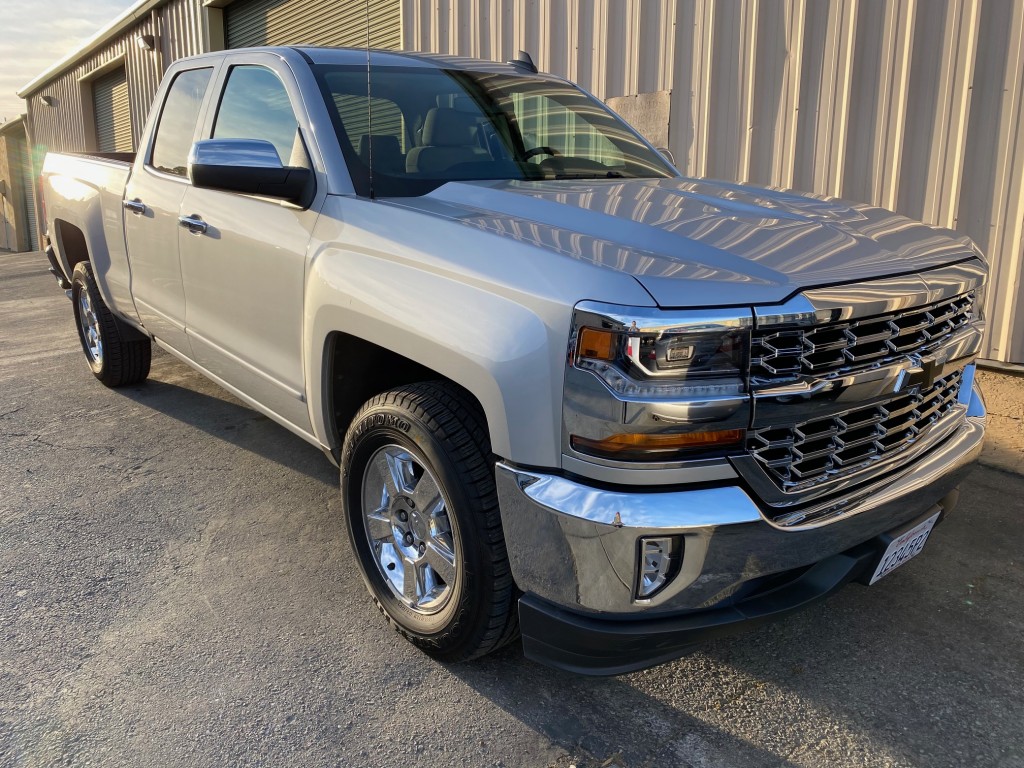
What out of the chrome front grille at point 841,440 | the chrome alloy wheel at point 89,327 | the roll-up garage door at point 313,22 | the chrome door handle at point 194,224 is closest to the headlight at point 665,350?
the chrome front grille at point 841,440

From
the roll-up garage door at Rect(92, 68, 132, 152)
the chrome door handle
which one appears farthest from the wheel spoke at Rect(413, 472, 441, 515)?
the roll-up garage door at Rect(92, 68, 132, 152)

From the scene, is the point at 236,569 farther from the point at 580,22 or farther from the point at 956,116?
the point at 580,22

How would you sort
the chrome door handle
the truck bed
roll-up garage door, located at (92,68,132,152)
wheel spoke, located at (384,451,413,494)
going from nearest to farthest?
wheel spoke, located at (384,451,413,494), the chrome door handle, the truck bed, roll-up garage door, located at (92,68,132,152)

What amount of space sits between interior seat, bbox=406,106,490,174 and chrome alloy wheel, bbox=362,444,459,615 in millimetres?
1074

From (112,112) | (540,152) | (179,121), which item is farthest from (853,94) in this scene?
(112,112)

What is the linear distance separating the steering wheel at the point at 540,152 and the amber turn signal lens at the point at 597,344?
4.83 ft

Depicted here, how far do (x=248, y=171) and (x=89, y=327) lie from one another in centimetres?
344

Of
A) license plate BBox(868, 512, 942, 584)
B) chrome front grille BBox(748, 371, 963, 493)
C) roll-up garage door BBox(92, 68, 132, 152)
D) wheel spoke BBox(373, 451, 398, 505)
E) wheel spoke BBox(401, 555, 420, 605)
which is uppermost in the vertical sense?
roll-up garage door BBox(92, 68, 132, 152)

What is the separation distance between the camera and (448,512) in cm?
215

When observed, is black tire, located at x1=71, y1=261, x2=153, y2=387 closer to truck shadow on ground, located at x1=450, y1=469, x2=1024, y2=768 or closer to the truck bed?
the truck bed

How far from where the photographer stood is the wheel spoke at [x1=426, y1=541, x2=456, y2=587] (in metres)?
2.28

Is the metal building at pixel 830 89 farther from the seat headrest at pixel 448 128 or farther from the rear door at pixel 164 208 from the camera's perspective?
the rear door at pixel 164 208

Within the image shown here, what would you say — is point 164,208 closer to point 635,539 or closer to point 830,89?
point 635,539

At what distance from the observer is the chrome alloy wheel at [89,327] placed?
5.13 metres
